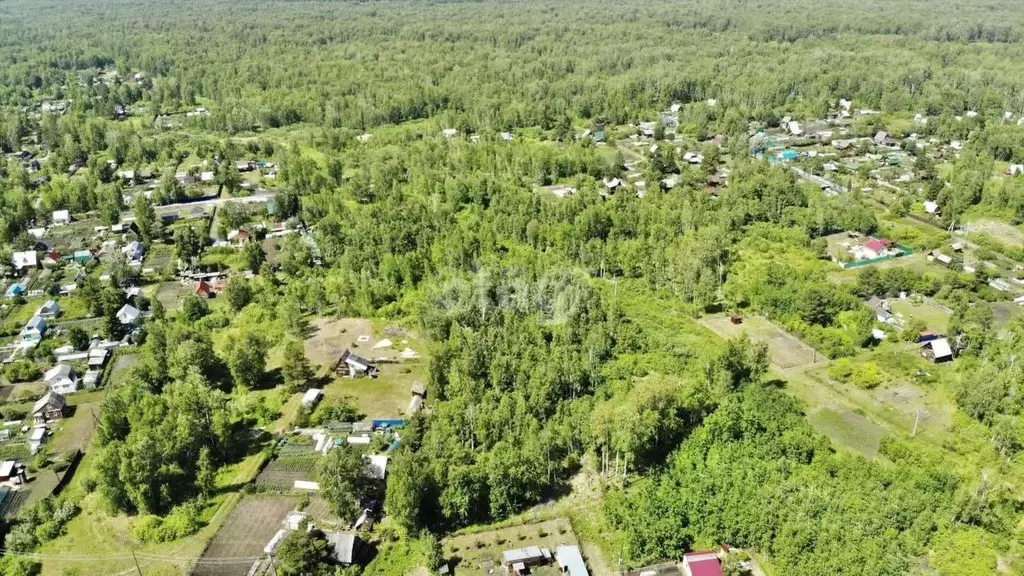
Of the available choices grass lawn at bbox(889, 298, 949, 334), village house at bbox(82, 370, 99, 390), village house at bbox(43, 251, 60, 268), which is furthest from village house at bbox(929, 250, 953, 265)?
village house at bbox(43, 251, 60, 268)

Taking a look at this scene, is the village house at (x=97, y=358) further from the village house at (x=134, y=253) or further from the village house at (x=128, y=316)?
the village house at (x=134, y=253)

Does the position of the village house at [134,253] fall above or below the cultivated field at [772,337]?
above

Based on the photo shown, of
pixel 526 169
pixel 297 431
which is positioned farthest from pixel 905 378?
pixel 526 169

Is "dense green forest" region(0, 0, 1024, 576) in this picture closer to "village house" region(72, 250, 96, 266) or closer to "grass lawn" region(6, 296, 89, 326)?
"grass lawn" region(6, 296, 89, 326)

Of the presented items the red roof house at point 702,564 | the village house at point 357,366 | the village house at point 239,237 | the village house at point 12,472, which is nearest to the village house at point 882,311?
the red roof house at point 702,564

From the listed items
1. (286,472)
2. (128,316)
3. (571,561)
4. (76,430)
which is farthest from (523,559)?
(128,316)

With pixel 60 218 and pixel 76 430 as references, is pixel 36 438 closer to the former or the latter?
pixel 76 430

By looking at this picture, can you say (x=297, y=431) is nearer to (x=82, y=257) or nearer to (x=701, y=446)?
(x=701, y=446)
